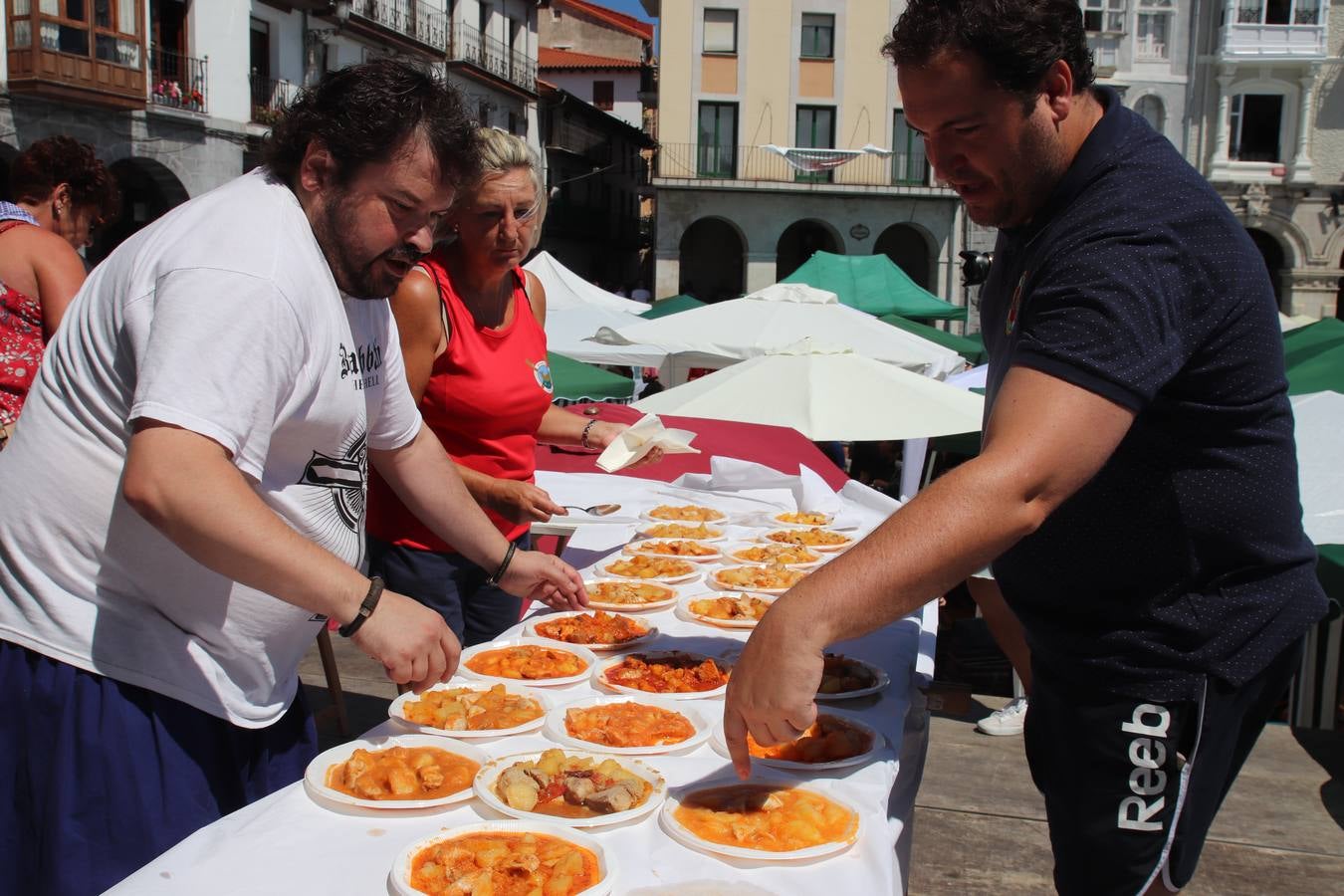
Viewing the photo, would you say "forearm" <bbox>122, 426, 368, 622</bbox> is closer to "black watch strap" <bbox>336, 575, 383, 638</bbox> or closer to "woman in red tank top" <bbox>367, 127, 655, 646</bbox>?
"black watch strap" <bbox>336, 575, 383, 638</bbox>

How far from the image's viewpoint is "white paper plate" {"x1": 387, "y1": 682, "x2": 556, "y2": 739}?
180 cm

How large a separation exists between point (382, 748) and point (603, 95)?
42.2m

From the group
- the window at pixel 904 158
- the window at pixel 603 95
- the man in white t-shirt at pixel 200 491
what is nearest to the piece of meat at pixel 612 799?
the man in white t-shirt at pixel 200 491

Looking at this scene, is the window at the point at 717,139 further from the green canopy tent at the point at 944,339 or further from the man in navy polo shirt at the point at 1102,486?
the man in navy polo shirt at the point at 1102,486

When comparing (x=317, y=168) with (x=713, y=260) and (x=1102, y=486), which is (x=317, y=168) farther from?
(x=713, y=260)

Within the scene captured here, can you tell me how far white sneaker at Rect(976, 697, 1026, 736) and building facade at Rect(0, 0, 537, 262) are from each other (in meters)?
9.67

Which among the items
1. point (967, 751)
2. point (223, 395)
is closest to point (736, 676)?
point (223, 395)

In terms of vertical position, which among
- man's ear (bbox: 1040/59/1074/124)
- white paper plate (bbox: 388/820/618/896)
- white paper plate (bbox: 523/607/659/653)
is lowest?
white paper plate (bbox: 523/607/659/653)

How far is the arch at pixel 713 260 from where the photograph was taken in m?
32.0

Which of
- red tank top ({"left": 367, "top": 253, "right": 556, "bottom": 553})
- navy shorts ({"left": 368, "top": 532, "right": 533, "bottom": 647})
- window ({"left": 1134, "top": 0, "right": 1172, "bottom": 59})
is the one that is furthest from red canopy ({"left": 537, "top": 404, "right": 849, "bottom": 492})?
window ({"left": 1134, "top": 0, "right": 1172, "bottom": 59})

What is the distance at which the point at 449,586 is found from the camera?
2.67 metres

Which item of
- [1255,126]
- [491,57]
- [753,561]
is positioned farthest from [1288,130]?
[753,561]

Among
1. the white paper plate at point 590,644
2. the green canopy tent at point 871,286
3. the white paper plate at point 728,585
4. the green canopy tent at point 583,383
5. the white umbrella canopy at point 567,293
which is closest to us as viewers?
the white paper plate at point 590,644

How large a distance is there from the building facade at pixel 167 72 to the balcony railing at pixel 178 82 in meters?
0.02
